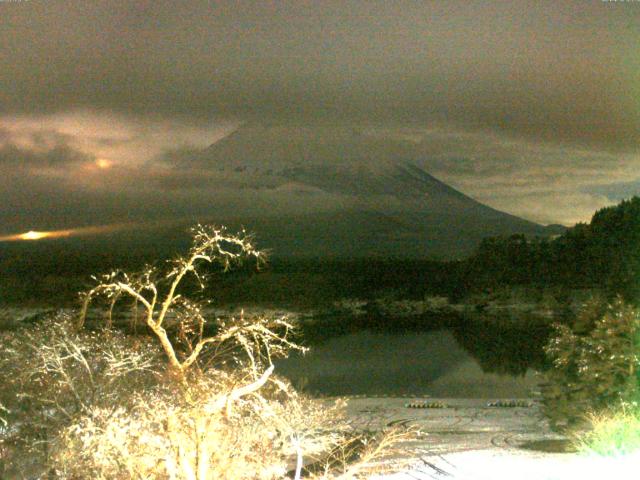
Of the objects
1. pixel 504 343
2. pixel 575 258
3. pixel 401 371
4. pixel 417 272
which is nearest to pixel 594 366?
pixel 401 371

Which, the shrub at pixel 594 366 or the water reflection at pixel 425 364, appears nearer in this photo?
the shrub at pixel 594 366

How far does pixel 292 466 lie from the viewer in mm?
24812

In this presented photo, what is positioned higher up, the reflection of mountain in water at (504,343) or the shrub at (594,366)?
the shrub at (594,366)

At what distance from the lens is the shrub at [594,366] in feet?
89.3

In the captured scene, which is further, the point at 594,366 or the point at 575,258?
the point at 575,258

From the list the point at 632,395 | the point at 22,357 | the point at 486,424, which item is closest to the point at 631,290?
the point at 486,424

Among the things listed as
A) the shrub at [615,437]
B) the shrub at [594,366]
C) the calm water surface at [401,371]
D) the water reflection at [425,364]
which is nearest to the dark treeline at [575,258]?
the water reflection at [425,364]

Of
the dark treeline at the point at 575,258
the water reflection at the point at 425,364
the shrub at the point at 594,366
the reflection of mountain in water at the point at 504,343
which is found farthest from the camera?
the dark treeline at the point at 575,258

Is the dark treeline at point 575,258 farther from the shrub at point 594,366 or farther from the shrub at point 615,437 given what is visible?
the shrub at point 615,437

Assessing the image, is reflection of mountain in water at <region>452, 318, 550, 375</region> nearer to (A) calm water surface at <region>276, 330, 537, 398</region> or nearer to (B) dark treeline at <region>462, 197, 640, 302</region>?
(A) calm water surface at <region>276, 330, 537, 398</region>

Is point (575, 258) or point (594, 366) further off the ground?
point (594, 366)

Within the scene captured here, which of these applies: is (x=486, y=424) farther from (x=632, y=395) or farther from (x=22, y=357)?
(x=22, y=357)

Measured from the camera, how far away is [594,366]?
2809 cm

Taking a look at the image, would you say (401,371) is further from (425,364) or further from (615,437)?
(615,437)
